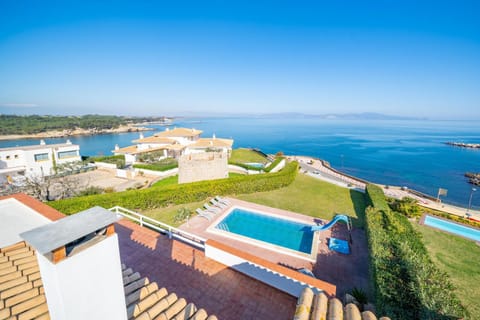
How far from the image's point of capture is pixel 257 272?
5.43 metres

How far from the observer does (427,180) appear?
33.1 metres

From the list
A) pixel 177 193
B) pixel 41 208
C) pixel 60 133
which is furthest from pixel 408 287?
pixel 60 133

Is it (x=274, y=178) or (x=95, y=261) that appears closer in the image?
(x=95, y=261)

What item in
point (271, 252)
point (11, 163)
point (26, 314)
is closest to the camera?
point (26, 314)

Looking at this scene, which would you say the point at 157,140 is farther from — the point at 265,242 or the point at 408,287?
the point at 408,287

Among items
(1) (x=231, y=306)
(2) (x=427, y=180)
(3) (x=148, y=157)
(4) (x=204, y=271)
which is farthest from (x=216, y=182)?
(2) (x=427, y=180)

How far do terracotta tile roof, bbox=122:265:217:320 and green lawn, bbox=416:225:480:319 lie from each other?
8.37 metres

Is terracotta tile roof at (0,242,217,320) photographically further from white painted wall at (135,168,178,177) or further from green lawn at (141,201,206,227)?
white painted wall at (135,168,178,177)

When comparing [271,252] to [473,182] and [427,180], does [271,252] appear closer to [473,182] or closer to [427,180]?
[427,180]

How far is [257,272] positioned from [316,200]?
1097 cm

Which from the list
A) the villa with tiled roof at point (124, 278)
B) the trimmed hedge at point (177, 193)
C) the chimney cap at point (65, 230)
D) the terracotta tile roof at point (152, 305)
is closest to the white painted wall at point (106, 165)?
the trimmed hedge at point (177, 193)

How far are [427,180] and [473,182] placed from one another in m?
6.35

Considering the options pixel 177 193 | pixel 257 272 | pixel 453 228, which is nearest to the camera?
pixel 257 272

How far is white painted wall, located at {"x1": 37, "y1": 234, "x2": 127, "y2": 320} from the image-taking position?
72.3 inches
